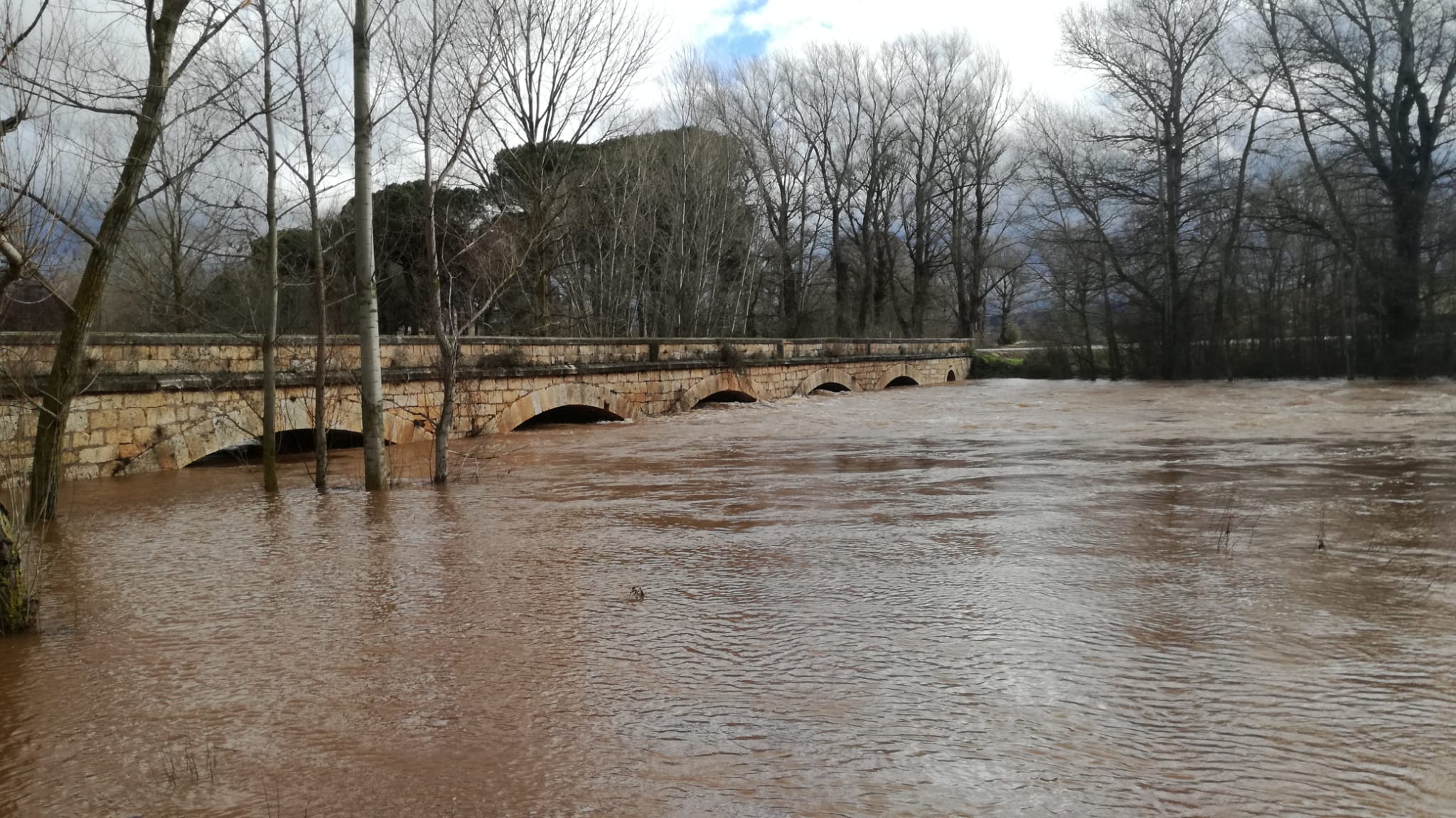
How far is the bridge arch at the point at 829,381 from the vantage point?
26922mm

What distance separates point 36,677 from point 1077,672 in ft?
13.6

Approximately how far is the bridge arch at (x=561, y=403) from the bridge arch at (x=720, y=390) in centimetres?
208

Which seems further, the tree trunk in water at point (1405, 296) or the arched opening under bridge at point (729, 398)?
the tree trunk in water at point (1405, 296)

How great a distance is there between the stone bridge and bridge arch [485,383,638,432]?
0.9 inches

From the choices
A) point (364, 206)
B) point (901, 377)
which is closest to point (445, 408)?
point (364, 206)

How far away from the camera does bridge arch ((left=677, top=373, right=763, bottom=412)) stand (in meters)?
21.0

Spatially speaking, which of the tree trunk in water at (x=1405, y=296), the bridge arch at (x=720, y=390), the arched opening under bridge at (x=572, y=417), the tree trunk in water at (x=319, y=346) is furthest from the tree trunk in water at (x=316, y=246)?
the tree trunk in water at (x=1405, y=296)

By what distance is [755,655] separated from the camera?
4145 mm

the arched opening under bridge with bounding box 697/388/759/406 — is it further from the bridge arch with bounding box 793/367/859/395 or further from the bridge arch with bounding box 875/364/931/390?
the bridge arch with bounding box 875/364/931/390

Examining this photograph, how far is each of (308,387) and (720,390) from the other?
36.1 ft

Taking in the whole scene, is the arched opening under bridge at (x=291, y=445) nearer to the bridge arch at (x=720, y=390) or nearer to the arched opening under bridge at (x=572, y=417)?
the arched opening under bridge at (x=572, y=417)

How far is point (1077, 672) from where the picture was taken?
3.77 meters

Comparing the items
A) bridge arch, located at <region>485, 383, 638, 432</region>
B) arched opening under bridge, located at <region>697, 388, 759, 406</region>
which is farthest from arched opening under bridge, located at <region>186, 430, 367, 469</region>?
arched opening under bridge, located at <region>697, 388, 759, 406</region>

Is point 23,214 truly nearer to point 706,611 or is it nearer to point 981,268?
point 706,611
